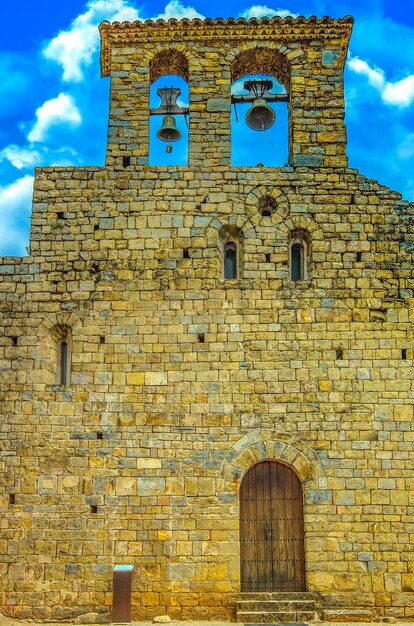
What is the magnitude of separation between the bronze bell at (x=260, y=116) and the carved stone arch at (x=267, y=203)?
4.48 ft

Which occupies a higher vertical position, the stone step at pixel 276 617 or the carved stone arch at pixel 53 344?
the carved stone arch at pixel 53 344

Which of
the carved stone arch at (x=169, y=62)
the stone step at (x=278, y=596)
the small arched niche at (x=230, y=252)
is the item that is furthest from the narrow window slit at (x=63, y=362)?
the carved stone arch at (x=169, y=62)

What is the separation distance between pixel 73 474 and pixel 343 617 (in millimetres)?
4109

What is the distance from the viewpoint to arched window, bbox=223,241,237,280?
11398 mm

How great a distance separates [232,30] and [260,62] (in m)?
0.72

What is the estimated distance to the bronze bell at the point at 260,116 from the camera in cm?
1219

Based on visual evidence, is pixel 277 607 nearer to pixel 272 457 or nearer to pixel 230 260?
pixel 272 457

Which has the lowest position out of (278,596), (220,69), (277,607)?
(277,607)

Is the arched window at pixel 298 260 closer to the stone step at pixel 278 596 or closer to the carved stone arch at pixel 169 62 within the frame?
the carved stone arch at pixel 169 62

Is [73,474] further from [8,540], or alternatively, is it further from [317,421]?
[317,421]

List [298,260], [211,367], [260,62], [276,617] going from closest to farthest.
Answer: [276,617] < [211,367] < [298,260] < [260,62]

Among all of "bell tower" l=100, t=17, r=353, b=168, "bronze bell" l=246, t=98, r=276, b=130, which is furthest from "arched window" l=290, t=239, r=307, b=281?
"bronze bell" l=246, t=98, r=276, b=130

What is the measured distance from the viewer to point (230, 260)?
1146 centimetres

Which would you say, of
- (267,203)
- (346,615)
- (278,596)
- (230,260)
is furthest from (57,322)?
(346,615)
